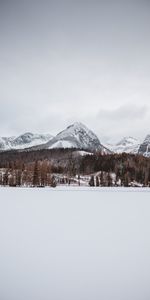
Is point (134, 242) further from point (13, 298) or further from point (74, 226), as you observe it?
point (13, 298)

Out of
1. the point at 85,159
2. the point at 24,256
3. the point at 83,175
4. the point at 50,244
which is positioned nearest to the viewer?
the point at 24,256

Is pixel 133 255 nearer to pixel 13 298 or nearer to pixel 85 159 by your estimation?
pixel 13 298

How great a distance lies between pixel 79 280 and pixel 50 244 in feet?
11.7

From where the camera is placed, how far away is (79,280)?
6.67 m

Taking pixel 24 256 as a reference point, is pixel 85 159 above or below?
above

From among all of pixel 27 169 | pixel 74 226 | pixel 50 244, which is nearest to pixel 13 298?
pixel 50 244

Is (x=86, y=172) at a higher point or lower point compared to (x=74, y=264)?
higher

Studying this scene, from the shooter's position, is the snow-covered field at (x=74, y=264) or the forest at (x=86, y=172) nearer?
the snow-covered field at (x=74, y=264)

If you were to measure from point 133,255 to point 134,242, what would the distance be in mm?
1849

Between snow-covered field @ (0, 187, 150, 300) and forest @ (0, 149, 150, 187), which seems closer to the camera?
snow-covered field @ (0, 187, 150, 300)

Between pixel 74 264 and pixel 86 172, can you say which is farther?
pixel 86 172

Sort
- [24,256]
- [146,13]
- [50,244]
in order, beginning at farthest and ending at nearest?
1. [146,13]
2. [50,244]
3. [24,256]

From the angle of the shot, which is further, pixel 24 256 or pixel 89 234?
pixel 89 234

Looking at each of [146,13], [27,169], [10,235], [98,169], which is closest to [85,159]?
[98,169]
